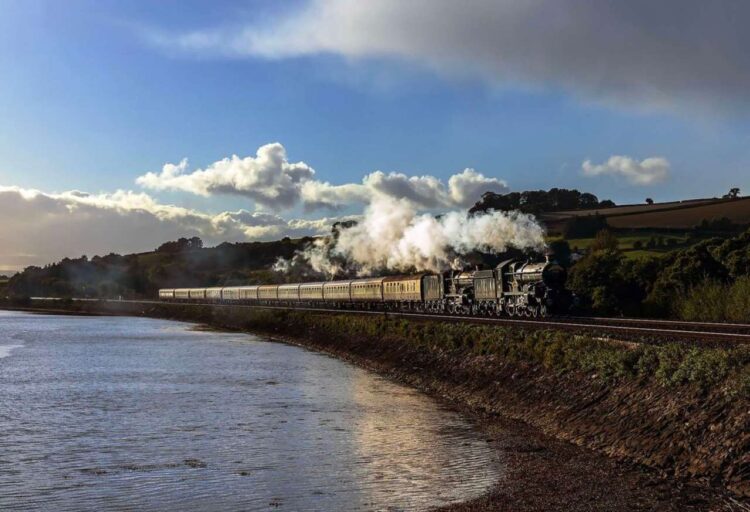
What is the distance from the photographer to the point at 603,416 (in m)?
21.6

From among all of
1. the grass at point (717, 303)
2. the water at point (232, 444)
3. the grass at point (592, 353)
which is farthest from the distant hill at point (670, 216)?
the water at point (232, 444)

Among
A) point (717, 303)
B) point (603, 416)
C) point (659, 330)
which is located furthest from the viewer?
point (717, 303)

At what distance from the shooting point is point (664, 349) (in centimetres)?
2280

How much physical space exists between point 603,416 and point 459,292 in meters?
37.1

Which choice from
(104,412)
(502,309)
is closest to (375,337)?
(502,309)

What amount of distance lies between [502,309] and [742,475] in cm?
3615

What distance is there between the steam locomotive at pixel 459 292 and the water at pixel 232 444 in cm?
1233

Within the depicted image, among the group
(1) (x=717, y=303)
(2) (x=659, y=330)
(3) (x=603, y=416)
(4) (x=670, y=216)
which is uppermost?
(4) (x=670, y=216)

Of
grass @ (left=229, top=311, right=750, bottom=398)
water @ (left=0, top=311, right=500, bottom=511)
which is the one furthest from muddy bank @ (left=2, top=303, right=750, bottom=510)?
water @ (left=0, top=311, right=500, bottom=511)

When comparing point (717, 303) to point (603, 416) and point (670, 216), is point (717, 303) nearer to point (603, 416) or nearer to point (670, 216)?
point (603, 416)

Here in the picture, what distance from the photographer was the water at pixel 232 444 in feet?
56.4

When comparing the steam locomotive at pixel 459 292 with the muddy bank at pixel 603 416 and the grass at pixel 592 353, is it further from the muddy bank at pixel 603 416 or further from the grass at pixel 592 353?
the muddy bank at pixel 603 416

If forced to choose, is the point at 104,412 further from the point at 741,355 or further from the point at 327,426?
the point at 741,355

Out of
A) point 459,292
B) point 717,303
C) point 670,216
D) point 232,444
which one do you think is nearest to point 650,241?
point 670,216
